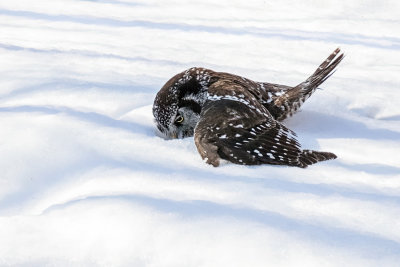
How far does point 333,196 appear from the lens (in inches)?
108

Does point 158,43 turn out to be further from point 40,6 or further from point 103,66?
point 40,6

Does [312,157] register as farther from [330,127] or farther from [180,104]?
[180,104]

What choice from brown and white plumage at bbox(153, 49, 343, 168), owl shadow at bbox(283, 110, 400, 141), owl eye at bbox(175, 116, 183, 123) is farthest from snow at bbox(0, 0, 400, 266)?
owl eye at bbox(175, 116, 183, 123)

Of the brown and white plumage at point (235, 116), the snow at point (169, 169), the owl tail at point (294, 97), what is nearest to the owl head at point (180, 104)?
the brown and white plumage at point (235, 116)

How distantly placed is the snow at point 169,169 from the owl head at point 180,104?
0.56 ft

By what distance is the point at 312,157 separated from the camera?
328 centimetres

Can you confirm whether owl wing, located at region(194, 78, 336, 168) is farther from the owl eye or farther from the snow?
the owl eye

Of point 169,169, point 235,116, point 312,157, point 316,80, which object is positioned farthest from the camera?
point 316,80

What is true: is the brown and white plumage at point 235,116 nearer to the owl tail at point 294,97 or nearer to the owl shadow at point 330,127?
the owl tail at point 294,97

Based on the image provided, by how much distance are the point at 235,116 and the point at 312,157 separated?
55cm

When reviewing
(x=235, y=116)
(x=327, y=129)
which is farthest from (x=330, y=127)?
(x=235, y=116)

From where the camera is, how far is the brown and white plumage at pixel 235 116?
10.5ft

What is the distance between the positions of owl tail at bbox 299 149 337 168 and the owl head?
1010mm

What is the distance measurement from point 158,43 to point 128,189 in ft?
13.4
